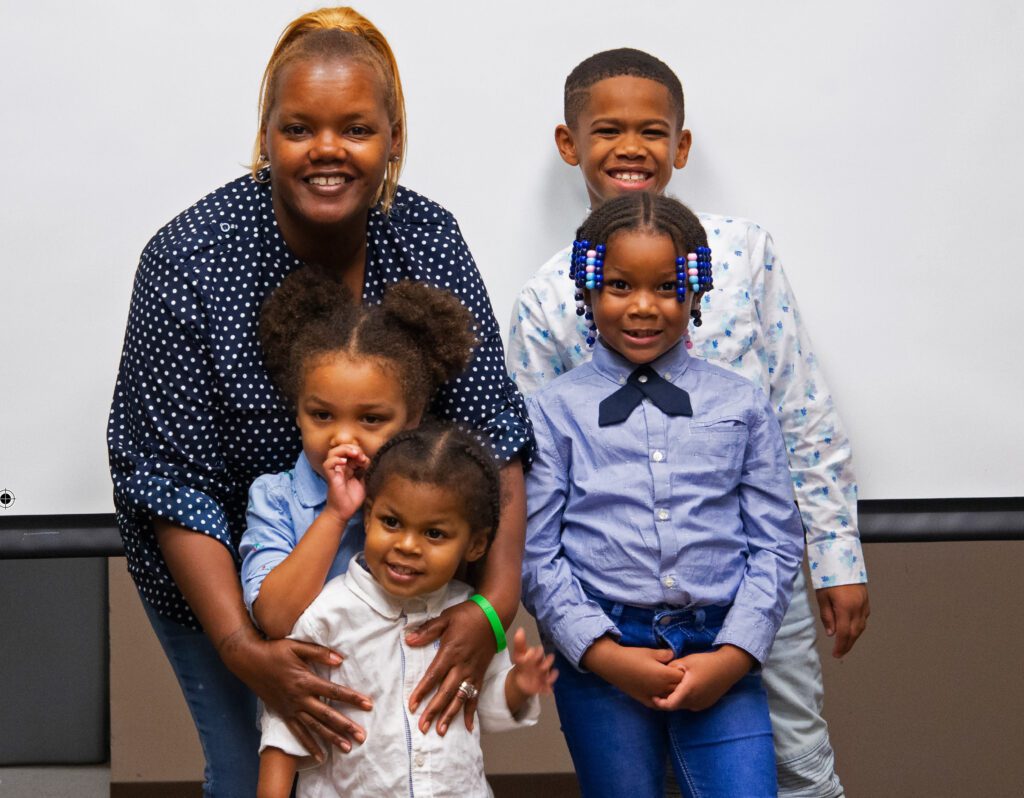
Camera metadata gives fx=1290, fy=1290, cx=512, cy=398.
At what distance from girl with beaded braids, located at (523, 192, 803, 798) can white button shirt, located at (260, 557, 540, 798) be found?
26 centimetres

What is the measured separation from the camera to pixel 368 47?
1.84m

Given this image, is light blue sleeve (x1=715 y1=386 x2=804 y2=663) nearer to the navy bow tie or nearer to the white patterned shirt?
the navy bow tie

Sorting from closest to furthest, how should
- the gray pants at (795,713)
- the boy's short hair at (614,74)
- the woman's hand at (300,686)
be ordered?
the woman's hand at (300,686) < the gray pants at (795,713) < the boy's short hair at (614,74)

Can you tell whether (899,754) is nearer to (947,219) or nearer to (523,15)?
(947,219)

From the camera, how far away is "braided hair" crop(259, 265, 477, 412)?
1.75 meters

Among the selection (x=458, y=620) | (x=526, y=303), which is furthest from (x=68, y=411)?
(x=458, y=620)

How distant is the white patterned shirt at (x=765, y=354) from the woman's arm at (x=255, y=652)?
2.34ft

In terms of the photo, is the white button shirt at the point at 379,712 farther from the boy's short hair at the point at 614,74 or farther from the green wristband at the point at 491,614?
the boy's short hair at the point at 614,74

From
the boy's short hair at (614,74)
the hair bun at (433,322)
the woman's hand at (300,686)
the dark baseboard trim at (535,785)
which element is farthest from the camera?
the dark baseboard trim at (535,785)

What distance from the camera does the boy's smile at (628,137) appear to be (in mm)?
2289

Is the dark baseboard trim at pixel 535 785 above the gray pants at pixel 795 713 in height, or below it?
below

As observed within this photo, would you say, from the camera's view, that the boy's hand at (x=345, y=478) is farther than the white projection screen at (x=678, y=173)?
No

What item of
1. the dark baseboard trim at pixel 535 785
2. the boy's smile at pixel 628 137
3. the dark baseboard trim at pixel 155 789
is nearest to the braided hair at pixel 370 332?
the boy's smile at pixel 628 137

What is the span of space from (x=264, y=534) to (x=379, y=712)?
0.93 feet
